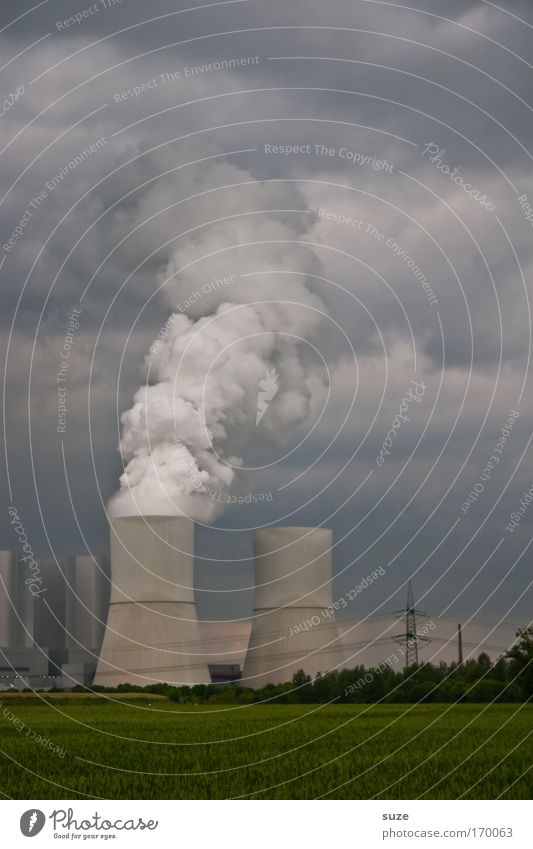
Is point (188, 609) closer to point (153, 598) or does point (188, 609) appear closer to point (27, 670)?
point (153, 598)

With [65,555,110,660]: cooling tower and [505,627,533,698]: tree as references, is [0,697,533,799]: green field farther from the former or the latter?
[65,555,110,660]: cooling tower

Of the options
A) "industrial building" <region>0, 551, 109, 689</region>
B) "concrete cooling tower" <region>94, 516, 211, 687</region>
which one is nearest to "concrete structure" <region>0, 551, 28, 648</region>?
"industrial building" <region>0, 551, 109, 689</region>

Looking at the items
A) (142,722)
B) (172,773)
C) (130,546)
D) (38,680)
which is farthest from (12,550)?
(172,773)

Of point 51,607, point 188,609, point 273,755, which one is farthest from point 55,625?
point 273,755
